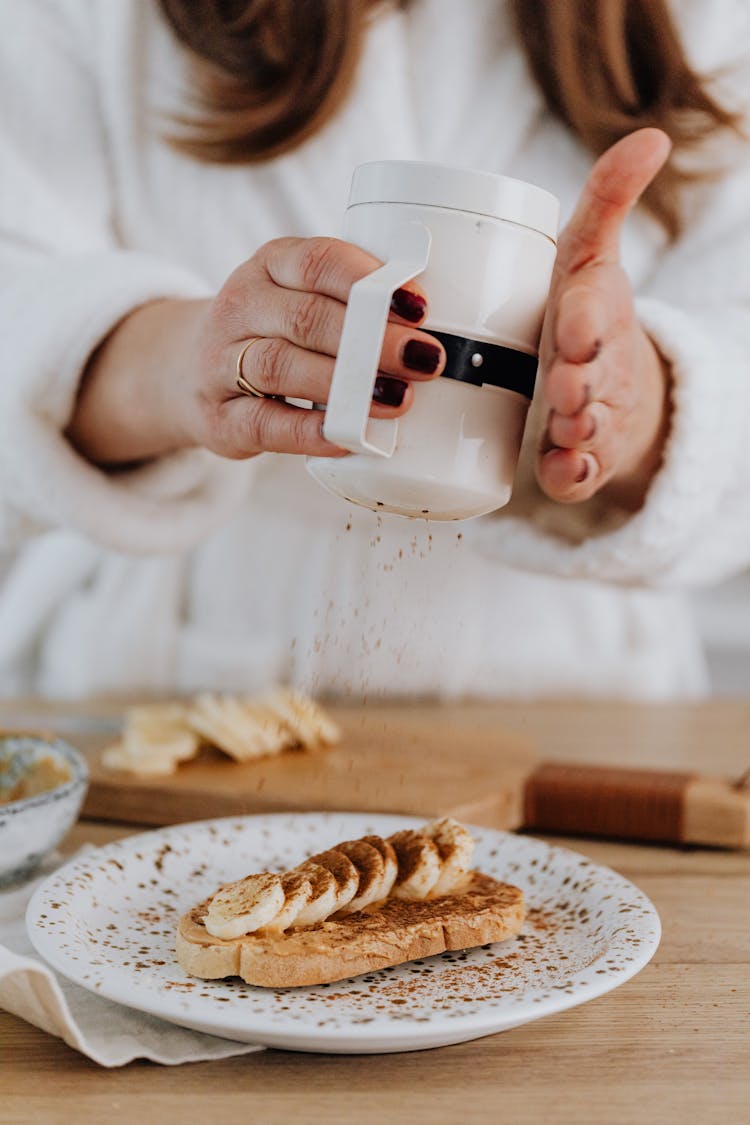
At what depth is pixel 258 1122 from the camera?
1.68ft

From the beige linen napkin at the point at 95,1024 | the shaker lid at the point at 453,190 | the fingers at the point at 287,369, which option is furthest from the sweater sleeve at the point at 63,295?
the beige linen napkin at the point at 95,1024

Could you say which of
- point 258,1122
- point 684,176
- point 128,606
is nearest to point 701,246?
point 684,176

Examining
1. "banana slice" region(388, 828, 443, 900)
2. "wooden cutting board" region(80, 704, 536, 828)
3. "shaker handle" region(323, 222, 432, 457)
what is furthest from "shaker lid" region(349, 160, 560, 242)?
"wooden cutting board" region(80, 704, 536, 828)

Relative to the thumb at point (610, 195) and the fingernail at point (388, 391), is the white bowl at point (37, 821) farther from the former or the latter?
the thumb at point (610, 195)

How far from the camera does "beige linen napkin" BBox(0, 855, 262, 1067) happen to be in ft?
1.78

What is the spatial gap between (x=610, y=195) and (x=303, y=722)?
0.58m

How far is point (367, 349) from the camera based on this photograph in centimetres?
56

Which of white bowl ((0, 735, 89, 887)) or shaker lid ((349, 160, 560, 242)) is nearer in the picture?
A: shaker lid ((349, 160, 560, 242))

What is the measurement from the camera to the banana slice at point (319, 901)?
0.65 m

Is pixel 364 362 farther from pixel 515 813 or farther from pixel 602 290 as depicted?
pixel 515 813

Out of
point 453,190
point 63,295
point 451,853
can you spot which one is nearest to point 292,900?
point 451,853

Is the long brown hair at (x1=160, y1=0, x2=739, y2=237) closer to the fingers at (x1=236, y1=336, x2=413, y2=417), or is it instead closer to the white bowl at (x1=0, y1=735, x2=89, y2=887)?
the fingers at (x1=236, y1=336, x2=413, y2=417)

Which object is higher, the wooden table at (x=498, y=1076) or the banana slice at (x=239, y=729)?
the banana slice at (x=239, y=729)

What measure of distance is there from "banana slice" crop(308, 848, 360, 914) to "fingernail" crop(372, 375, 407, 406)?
27 cm
